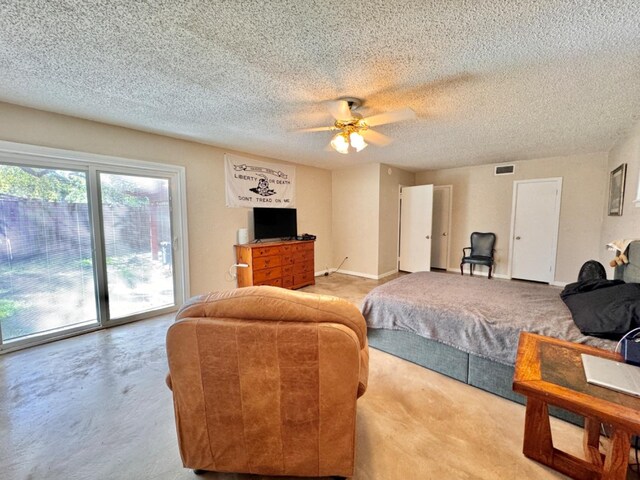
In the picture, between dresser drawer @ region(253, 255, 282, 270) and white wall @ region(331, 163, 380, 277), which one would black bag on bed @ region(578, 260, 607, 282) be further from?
dresser drawer @ region(253, 255, 282, 270)

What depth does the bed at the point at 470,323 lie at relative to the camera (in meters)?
1.85

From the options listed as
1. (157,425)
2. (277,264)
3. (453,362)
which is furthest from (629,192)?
(157,425)

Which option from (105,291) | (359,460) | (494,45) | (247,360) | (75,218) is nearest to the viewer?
(247,360)

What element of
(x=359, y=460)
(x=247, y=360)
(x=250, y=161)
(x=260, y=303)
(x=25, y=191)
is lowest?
(x=359, y=460)

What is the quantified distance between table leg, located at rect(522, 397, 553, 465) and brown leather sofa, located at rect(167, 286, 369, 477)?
0.95 m

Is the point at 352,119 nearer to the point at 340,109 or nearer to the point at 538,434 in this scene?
the point at 340,109

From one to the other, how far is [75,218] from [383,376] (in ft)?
11.2

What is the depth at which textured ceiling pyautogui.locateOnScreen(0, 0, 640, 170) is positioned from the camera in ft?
4.24

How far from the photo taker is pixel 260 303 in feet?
3.70

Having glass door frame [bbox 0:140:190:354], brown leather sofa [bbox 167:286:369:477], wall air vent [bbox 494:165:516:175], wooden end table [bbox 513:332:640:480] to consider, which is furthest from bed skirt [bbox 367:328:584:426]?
wall air vent [bbox 494:165:516:175]

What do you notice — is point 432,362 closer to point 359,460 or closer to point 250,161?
point 359,460

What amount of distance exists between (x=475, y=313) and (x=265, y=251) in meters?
2.86

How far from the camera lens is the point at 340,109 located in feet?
6.72

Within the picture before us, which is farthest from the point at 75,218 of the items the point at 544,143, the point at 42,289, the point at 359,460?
the point at 544,143
